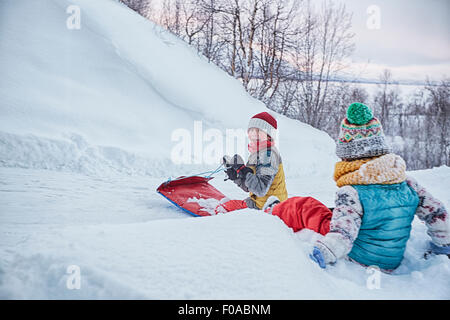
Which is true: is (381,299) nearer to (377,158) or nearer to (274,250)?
(274,250)

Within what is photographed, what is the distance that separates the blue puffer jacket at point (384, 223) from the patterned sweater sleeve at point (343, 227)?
0.05 metres

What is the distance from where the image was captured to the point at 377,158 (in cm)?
168

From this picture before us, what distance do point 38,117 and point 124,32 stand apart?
12.2 ft

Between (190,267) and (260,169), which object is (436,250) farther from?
(190,267)

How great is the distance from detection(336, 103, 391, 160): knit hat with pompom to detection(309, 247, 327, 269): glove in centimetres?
59

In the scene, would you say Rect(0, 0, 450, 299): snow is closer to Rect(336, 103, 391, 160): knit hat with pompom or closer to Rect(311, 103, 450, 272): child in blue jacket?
Rect(311, 103, 450, 272): child in blue jacket

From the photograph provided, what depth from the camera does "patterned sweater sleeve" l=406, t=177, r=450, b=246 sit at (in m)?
1.72

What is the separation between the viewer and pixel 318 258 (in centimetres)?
151

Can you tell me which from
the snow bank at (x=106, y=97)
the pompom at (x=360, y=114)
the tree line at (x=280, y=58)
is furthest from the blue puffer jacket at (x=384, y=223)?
the tree line at (x=280, y=58)

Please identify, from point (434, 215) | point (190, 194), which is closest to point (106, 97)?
point (190, 194)

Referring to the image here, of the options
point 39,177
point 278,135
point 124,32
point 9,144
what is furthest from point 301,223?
point 124,32

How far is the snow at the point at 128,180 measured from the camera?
1.11 m

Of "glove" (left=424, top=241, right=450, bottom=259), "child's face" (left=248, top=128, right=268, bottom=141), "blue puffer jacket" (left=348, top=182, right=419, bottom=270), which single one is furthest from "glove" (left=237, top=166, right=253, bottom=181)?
"glove" (left=424, top=241, right=450, bottom=259)

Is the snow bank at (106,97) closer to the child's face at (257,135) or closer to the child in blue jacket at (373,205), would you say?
the child's face at (257,135)
